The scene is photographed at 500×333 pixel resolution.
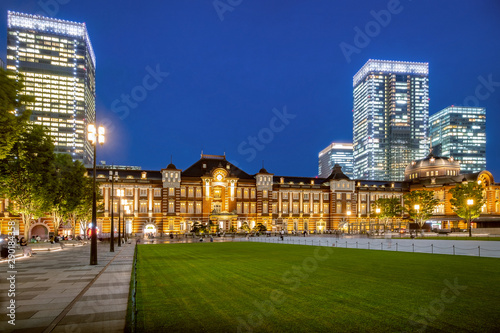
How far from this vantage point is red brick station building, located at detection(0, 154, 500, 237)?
76.8m

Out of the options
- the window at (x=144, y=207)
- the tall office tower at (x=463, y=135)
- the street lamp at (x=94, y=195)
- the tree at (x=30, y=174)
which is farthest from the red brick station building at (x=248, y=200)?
the tall office tower at (x=463, y=135)

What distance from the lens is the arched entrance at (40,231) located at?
7116 cm

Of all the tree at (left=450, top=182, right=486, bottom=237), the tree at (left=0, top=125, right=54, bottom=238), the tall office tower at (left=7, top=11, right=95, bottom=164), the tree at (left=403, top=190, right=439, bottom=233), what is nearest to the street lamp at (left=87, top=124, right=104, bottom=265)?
the tree at (left=0, top=125, right=54, bottom=238)

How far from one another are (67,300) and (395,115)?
194721 millimetres

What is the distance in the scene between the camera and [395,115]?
186 meters

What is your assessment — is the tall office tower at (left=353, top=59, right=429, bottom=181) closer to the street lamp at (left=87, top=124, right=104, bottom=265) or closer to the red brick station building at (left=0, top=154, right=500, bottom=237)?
the red brick station building at (left=0, top=154, right=500, bottom=237)

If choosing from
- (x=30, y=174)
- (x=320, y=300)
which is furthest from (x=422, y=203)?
(x=320, y=300)

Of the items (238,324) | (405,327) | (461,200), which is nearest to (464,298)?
(405,327)

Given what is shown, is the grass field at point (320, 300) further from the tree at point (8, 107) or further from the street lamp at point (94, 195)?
the tree at point (8, 107)

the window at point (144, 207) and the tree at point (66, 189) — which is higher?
the tree at point (66, 189)

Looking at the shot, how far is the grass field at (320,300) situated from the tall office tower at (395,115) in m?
182

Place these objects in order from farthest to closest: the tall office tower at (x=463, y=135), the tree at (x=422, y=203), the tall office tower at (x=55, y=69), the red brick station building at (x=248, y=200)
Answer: the tall office tower at (x=463, y=135) < the tall office tower at (x=55, y=69) < the red brick station building at (x=248, y=200) < the tree at (x=422, y=203)

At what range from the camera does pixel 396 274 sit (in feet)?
56.2

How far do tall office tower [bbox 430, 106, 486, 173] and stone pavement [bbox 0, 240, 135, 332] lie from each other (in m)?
175
